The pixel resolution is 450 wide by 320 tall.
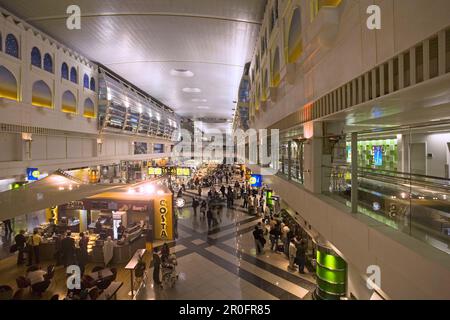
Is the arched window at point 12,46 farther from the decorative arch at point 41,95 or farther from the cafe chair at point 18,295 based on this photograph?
the cafe chair at point 18,295

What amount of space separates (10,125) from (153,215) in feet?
20.4

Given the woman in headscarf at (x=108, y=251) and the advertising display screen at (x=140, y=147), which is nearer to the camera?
the woman in headscarf at (x=108, y=251)

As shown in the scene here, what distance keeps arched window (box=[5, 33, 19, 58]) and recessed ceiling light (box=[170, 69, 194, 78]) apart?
848cm

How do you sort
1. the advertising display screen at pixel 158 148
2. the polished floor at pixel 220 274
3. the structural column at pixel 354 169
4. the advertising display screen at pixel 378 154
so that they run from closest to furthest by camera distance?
the structural column at pixel 354 169
the polished floor at pixel 220 274
the advertising display screen at pixel 378 154
the advertising display screen at pixel 158 148

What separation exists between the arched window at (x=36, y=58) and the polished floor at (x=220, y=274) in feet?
24.5

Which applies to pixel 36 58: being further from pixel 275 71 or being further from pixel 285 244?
pixel 285 244

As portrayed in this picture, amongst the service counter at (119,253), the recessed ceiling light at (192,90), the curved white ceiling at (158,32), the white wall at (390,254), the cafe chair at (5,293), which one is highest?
the recessed ceiling light at (192,90)

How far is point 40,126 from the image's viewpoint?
9.28m

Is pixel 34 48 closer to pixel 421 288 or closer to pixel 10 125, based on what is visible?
pixel 10 125

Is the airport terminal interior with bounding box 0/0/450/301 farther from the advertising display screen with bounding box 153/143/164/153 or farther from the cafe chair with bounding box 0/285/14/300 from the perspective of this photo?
the advertising display screen with bounding box 153/143/164/153

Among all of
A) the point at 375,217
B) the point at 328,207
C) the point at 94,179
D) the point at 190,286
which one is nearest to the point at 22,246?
the point at 94,179

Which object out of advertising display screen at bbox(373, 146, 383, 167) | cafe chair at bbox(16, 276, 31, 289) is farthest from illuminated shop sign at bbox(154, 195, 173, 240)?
advertising display screen at bbox(373, 146, 383, 167)

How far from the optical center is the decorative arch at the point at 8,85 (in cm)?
779

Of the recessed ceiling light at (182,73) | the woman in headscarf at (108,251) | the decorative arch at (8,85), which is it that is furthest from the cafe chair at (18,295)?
the recessed ceiling light at (182,73)
